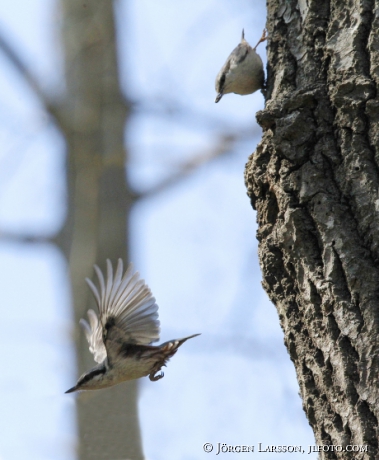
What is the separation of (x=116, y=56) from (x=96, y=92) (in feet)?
1.05

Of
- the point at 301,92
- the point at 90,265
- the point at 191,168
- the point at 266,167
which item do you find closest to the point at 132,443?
the point at 90,265

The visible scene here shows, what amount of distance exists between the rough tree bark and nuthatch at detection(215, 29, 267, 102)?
56 cm

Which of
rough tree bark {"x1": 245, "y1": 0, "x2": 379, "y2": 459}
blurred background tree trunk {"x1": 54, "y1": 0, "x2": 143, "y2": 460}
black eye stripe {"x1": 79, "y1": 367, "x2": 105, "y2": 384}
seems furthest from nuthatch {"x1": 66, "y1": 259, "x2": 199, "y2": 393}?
blurred background tree trunk {"x1": 54, "y1": 0, "x2": 143, "y2": 460}

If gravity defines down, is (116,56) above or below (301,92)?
above

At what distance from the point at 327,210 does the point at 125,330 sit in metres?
1.28

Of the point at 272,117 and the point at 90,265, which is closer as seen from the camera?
the point at 272,117

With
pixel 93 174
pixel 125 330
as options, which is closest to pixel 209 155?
pixel 93 174

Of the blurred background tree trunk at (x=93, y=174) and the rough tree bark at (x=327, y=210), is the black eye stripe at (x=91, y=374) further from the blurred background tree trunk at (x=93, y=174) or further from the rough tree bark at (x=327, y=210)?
the blurred background tree trunk at (x=93, y=174)

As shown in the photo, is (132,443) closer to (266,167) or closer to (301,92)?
(266,167)

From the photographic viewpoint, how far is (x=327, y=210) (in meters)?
1.92

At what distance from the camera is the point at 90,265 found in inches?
170

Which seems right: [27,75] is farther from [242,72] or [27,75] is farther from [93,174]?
[242,72]

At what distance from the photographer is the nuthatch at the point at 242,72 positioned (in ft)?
9.04

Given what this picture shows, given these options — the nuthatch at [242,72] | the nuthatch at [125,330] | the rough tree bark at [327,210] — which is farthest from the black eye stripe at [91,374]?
the nuthatch at [242,72]
